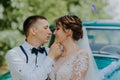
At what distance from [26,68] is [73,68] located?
425 millimetres

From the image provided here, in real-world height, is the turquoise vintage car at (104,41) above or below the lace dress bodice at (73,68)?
below

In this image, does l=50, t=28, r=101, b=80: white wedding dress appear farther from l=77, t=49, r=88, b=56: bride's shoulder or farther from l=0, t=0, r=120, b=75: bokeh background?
l=0, t=0, r=120, b=75: bokeh background

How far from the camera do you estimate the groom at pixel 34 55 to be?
3.70 metres

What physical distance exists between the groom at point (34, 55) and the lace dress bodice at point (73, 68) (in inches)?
3.6

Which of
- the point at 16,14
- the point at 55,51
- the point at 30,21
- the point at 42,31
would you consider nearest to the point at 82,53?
the point at 55,51

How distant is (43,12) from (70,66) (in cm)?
1123

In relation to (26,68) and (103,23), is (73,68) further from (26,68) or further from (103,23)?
(103,23)

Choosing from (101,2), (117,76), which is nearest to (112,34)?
(117,76)

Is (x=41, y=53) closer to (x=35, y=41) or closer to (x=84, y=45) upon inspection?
(x=35, y=41)

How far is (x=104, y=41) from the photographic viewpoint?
632 cm

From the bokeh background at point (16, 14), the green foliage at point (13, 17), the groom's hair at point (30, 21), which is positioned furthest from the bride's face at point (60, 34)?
the green foliage at point (13, 17)

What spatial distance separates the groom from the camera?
12.1 feet

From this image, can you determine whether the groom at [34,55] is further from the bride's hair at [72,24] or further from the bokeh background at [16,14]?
the bokeh background at [16,14]

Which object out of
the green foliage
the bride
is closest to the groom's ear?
the bride
